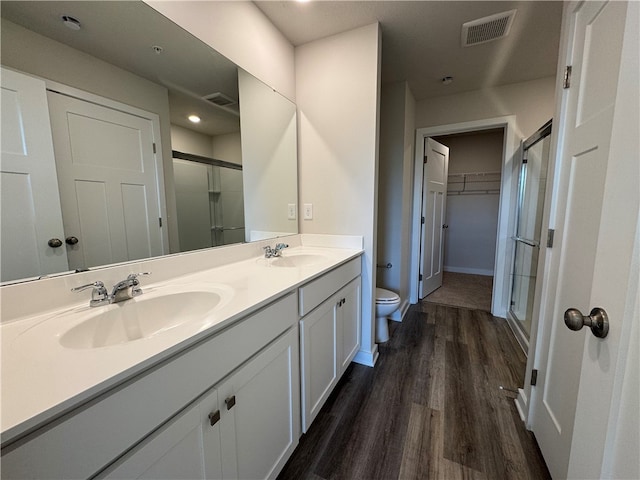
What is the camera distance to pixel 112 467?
51cm

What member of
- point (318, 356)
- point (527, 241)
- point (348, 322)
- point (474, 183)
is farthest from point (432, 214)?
point (318, 356)

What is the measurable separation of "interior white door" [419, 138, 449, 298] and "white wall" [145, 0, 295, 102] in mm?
1866

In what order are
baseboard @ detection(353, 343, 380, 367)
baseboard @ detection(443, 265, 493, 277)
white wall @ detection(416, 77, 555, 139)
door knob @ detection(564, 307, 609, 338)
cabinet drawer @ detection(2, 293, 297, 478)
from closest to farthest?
cabinet drawer @ detection(2, 293, 297, 478), door knob @ detection(564, 307, 609, 338), baseboard @ detection(353, 343, 380, 367), white wall @ detection(416, 77, 555, 139), baseboard @ detection(443, 265, 493, 277)

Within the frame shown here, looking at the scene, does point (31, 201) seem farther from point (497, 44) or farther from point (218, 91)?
point (497, 44)

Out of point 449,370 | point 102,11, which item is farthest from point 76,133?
point 449,370

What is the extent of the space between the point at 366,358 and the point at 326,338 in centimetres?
75

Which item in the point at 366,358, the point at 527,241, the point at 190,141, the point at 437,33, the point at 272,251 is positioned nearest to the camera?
the point at 190,141

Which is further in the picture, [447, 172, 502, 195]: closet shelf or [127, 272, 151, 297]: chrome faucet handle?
[447, 172, 502, 195]: closet shelf

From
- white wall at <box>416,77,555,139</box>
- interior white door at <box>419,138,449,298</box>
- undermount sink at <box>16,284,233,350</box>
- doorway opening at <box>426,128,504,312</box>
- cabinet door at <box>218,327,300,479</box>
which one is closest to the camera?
undermount sink at <box>16,284,233,350</box>

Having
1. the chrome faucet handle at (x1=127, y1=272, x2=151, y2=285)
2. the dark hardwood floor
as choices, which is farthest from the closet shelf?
the chrome faucet handle at (x1=127, y1=272, x2=151, y2=285)

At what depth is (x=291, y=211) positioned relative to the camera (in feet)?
6.66

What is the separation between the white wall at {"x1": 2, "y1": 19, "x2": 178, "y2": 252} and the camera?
2.47 feet

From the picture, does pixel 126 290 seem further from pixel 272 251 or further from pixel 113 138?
pixel 272 251

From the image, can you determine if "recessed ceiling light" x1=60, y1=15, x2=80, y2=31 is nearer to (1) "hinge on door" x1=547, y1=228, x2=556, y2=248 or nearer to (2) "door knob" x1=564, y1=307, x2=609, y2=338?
(2) "door knob" x1=564, y1=307, x2=609, y2=338
